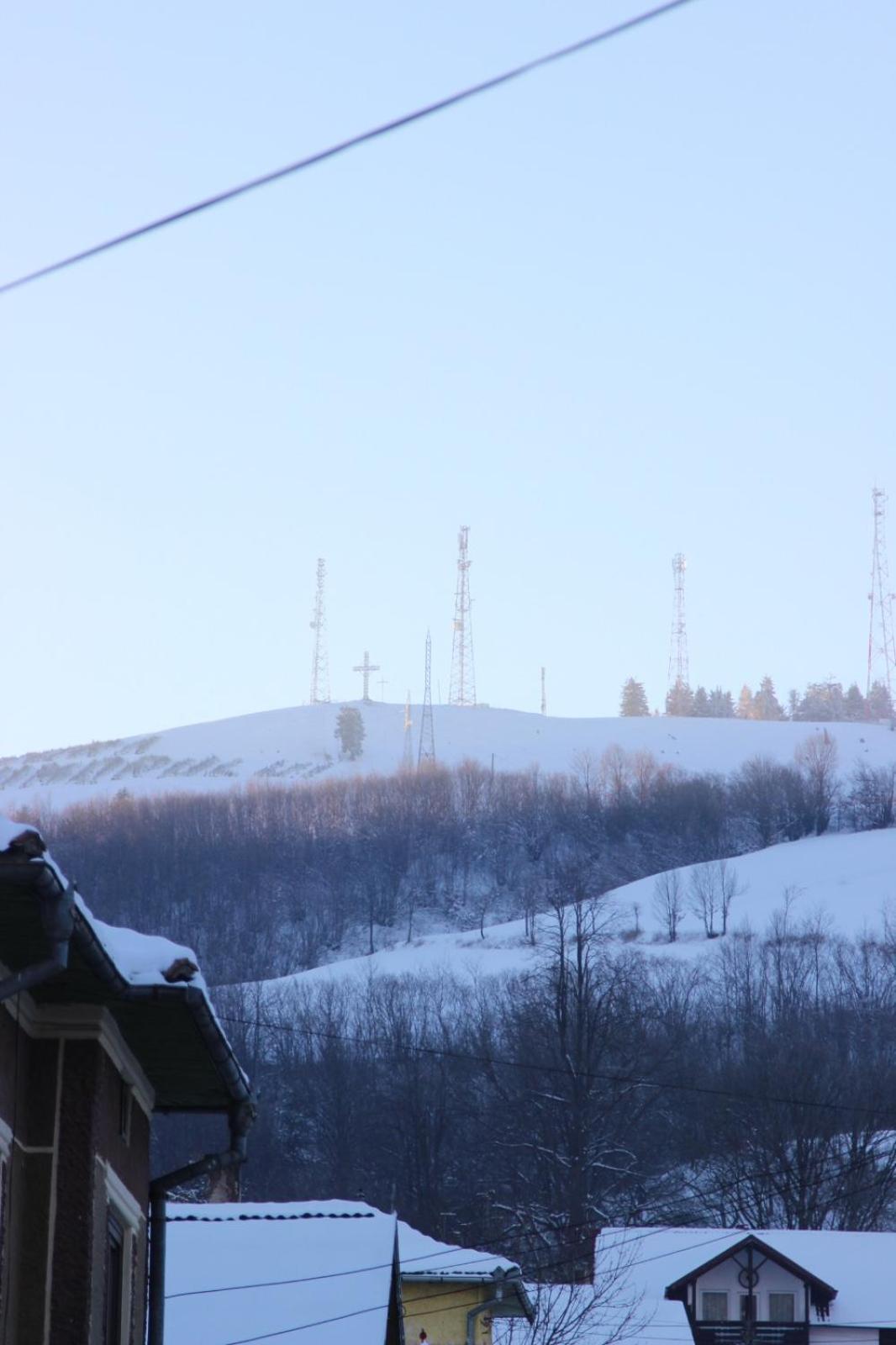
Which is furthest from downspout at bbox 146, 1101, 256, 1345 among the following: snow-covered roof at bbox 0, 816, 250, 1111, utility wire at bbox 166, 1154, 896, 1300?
utility wire at bbox 166, 1154, 896, 1300

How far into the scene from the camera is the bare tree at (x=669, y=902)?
5217 inches

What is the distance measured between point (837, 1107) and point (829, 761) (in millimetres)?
116219

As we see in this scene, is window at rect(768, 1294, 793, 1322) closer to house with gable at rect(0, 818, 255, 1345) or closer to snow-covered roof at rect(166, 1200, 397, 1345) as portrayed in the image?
snow-covered roof at rect(166, 1200, 397, 1345)

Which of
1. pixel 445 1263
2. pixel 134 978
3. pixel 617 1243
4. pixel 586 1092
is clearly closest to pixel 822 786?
pixel 586 1092

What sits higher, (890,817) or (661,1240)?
(890,817)

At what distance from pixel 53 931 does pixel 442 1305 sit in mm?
18851

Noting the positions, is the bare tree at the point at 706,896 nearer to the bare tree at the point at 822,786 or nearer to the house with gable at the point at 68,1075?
the bare tree at the point at 822,786

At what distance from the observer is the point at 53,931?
706cm

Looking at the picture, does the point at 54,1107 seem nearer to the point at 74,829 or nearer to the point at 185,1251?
the point at 185,1251

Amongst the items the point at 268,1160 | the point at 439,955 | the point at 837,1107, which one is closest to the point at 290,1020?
the point at 268,1160

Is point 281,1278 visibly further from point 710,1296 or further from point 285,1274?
point 710,1296

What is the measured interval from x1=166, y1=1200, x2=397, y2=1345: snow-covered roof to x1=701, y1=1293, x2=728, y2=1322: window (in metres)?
30.0

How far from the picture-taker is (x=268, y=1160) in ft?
282

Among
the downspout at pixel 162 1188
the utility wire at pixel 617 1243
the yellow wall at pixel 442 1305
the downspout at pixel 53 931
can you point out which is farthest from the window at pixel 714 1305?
the downspout at pixel 53 931
